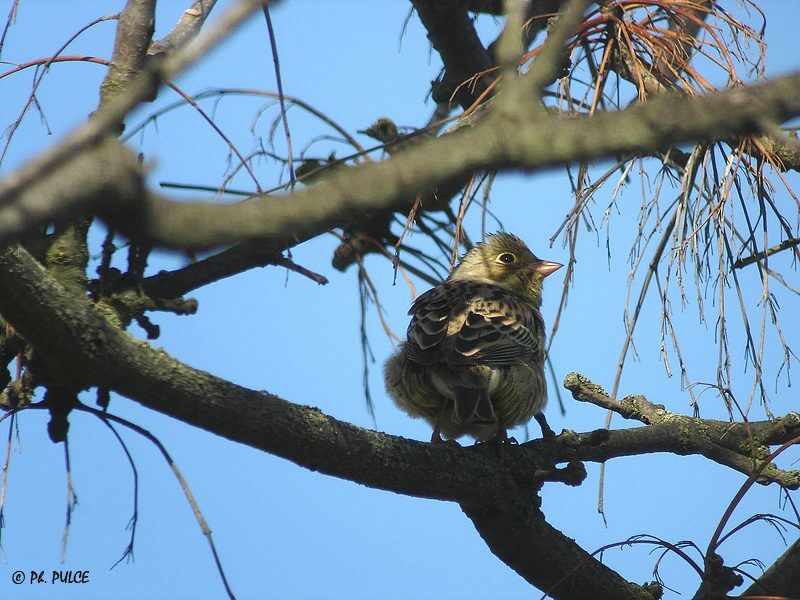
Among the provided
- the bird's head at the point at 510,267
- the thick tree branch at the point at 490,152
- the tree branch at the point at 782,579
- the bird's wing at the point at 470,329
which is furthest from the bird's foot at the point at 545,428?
the thick tree branch at the point at 490,152

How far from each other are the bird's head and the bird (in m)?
0.72

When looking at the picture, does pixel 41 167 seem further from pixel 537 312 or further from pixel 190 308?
pixel 537 312

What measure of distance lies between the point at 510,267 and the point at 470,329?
1716 millimetres

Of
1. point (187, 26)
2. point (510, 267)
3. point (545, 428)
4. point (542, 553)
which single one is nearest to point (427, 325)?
point (545, 428)

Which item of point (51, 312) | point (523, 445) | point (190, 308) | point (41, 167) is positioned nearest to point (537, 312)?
point (523, 445)

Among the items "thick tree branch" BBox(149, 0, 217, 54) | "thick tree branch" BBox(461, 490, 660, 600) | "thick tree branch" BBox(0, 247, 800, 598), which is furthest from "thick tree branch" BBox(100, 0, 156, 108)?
"thick tree branch" BBox(461, 490, 660, 600)

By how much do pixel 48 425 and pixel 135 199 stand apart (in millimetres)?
2227

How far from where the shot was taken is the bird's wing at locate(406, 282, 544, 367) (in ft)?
18.7

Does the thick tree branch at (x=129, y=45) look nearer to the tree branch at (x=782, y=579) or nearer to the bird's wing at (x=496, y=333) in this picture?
the bird's wing at (x=496, y=333)

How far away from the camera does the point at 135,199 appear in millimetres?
1481

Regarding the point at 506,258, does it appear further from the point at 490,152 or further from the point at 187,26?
the point at 490,152

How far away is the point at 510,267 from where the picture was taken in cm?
748

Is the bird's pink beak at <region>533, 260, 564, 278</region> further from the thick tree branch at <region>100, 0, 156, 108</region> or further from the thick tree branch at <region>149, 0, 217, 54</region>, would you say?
the thick tree branch at <region>100, 0, 156, 108</region>

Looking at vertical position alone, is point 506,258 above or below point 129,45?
above
